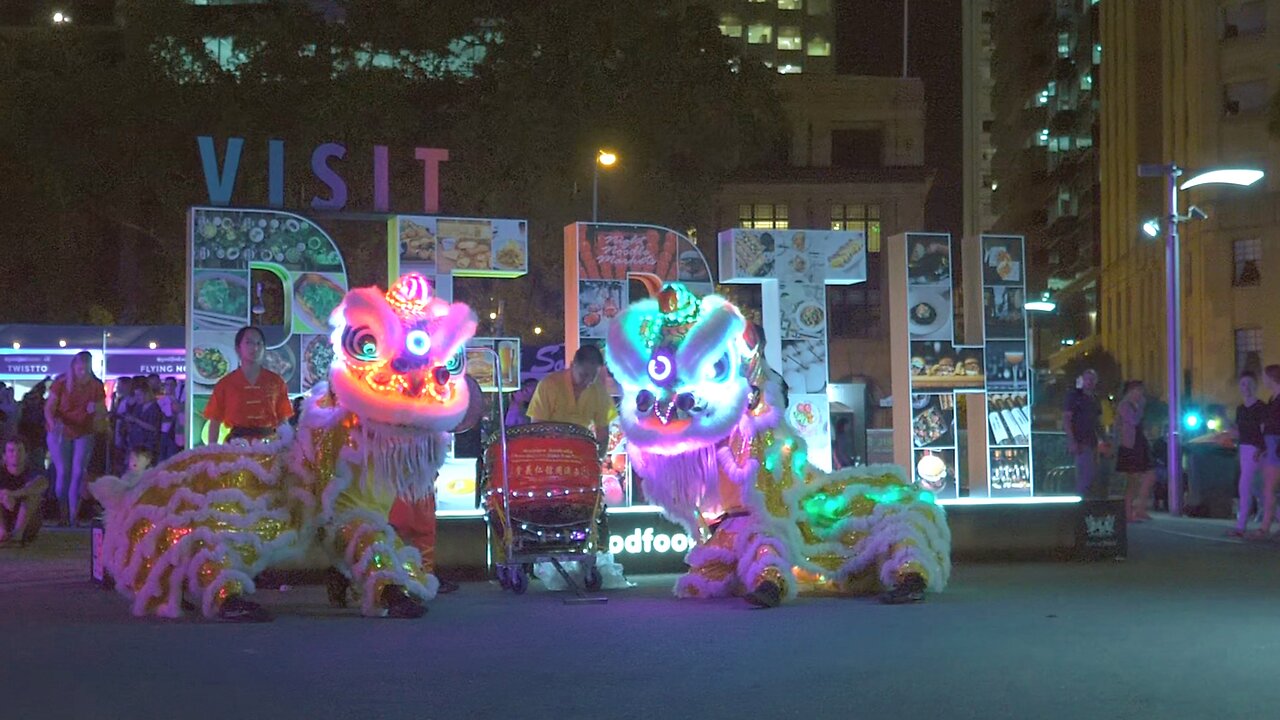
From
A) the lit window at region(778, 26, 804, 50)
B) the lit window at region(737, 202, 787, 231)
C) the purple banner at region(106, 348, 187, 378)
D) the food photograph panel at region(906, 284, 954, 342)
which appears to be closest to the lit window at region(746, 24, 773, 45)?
the lit window at region(778, 26, 804, 50)

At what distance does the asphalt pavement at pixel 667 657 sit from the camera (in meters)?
6.65

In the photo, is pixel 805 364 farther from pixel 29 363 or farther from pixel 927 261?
pixel 29 363

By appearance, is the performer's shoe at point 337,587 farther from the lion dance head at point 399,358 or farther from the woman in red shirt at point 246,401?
the woman in red shirt at point 246,401

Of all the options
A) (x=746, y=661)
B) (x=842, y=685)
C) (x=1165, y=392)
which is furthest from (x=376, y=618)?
(x=1165, y=392)

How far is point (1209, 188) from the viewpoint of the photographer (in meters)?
43.6

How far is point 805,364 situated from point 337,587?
8382 millimetres

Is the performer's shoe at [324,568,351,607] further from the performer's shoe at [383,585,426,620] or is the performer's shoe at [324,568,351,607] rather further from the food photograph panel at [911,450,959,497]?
the food photograph panel at [911,450,959,497]

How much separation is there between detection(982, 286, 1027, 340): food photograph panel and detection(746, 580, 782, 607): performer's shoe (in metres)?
7.58

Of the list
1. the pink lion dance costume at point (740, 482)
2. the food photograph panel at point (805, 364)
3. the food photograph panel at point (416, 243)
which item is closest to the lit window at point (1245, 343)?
the food photograph panel at point (805, 364)

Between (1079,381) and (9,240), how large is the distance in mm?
28946

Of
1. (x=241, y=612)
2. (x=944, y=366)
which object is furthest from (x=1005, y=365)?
(x=241, y=612)

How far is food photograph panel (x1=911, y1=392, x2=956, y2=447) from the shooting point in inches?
660

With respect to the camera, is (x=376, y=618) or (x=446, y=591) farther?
(x=446, y=591)

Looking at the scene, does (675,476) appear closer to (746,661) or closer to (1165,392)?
(746,661)
